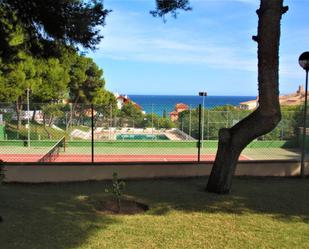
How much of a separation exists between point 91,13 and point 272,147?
22.9 metres

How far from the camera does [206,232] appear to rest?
641 cm

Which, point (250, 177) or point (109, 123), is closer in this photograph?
point (250, 177)

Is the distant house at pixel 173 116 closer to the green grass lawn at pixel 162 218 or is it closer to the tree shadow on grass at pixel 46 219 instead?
the green grass lawn at pixel 162 218

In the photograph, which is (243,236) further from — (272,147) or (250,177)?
(272,147)

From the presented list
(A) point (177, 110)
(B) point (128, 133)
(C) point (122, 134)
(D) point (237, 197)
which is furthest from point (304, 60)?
(C) point (122, 134)

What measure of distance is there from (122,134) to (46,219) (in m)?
19.3

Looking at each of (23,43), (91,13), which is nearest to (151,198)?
(91,13)

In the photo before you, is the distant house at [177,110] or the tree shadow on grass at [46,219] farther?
the distant house at [177,110]

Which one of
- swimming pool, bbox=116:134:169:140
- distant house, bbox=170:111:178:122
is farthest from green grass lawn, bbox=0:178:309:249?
swimming pool, bbox=116:134:169:140

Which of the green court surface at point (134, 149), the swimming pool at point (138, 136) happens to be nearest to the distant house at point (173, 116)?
the swimming pool at point (138, 136)

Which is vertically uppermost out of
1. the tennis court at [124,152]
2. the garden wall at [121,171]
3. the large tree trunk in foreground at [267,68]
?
the large tree trunk in foreground at [267,68]

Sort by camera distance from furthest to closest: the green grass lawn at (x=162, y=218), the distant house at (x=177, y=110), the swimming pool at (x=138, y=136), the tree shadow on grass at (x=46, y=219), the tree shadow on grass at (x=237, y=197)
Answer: the swimming pool at (x=138, y=136), the distant house at (x=177, y=110), the tree shadow on grass at (x=237, y=197), the green grass lawn at (x=162, y=218), the tree shadow on grass at (x=46, y=219)

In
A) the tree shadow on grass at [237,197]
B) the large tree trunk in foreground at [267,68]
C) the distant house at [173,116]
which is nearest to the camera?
the tree shadow on grass at [237,197]

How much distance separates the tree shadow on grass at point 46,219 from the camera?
580 cm
